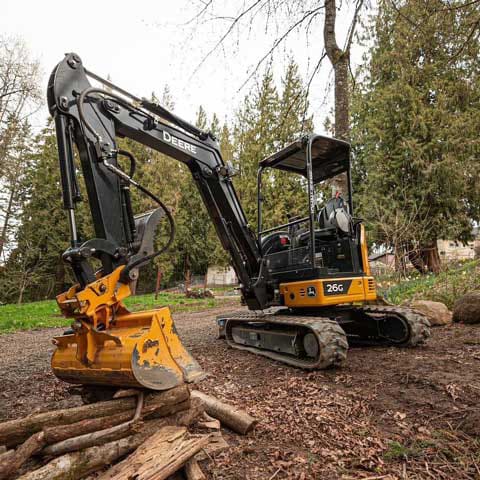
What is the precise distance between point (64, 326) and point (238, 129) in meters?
17.7

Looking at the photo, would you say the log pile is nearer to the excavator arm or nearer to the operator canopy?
the excavator arm

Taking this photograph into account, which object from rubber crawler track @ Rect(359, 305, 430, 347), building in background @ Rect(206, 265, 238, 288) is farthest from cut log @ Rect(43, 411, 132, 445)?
building in background @ Rect(206, 265, 238, 288)

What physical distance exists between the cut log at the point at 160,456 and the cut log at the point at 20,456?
1.33 ft

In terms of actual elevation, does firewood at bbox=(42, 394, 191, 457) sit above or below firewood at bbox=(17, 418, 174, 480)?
above

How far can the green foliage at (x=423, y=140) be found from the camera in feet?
46.3

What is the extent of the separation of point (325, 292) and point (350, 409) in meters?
1.68

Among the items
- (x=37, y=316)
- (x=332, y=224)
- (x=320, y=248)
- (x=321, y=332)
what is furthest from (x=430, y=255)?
(x=37, y=316)

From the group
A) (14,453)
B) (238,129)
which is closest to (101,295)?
(14,453)

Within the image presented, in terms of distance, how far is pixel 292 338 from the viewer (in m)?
4.69

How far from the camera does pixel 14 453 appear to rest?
6.91 feet

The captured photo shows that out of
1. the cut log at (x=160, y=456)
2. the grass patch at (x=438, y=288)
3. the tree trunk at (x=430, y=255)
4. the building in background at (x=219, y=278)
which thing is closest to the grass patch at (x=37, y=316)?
the grass patch at (x=438, y=288)

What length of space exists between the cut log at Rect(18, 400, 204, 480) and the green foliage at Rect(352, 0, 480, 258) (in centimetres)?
1214

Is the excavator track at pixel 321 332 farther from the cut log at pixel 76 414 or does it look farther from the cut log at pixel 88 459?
the cut log at pixel 88 459

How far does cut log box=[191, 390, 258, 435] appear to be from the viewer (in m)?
2.83
